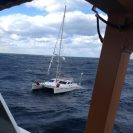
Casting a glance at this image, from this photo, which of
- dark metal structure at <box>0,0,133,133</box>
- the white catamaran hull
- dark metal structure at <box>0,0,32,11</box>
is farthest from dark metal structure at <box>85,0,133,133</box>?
the white catamaran hull

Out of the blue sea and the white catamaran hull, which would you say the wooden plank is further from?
the white catamaran hull

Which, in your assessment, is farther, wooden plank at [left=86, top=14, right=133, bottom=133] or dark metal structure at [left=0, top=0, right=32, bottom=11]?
wooden plank at [left=86, top=14, right=133, bottom=133]

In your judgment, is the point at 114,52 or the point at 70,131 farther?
the point at 70,131

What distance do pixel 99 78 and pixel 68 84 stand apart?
6498cm

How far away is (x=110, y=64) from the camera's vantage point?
4121mm

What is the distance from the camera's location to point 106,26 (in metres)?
4.18

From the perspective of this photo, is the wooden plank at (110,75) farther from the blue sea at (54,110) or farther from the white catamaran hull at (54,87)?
the white catamaran hull at (54,87)

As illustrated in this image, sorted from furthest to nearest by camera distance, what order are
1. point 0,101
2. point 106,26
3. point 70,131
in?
point 70,131 < point 0,101 < point 106,26

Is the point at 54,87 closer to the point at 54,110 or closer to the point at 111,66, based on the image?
the point at 54,110

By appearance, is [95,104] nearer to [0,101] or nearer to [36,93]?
[0,101]

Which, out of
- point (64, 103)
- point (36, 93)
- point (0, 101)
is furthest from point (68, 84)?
point (0, 101)

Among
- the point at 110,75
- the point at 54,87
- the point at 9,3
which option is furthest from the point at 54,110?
the point at 9,3

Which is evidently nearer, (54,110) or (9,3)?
(9,3)

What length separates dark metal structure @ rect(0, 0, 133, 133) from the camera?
3.98m
